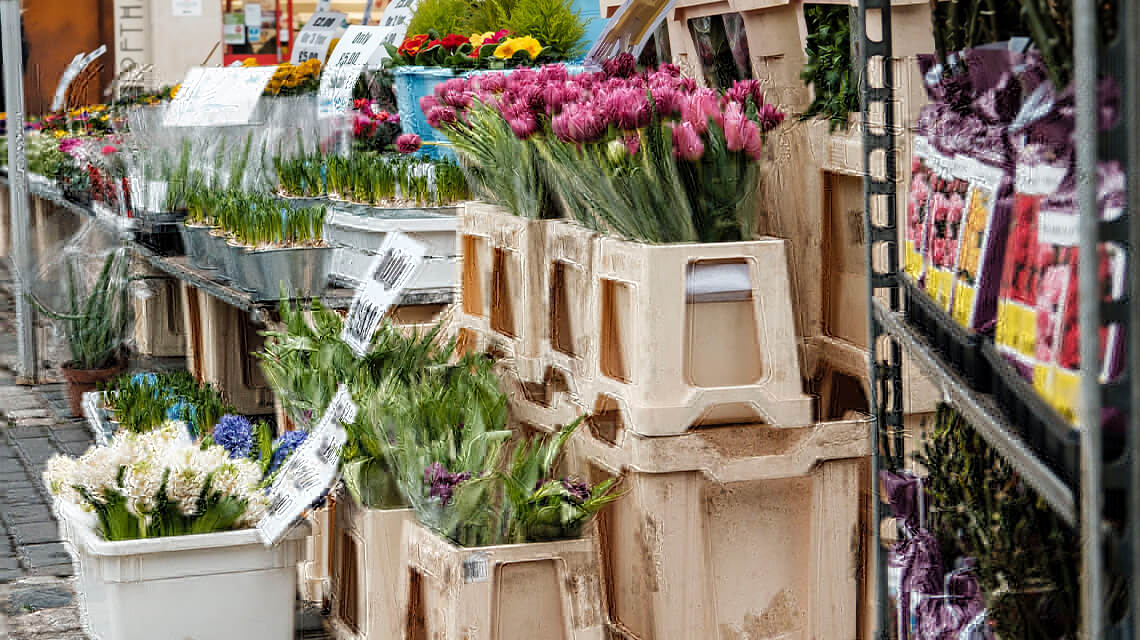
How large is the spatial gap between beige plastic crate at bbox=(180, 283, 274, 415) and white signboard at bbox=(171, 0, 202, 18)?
28.6ft

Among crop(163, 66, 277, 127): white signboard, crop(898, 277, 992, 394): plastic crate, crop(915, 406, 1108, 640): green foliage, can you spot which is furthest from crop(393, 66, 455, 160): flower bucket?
crop(915, 406, 1108, 640): green foliage

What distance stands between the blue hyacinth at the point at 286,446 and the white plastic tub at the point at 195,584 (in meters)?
0.26

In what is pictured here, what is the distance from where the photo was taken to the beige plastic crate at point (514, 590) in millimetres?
2361

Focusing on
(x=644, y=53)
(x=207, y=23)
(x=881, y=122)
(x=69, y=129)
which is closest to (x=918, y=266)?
(x=881, y=122)

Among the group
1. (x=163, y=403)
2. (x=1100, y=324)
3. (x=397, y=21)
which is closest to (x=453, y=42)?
(x=397, y=21)

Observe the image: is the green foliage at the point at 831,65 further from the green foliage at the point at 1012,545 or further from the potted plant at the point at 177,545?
the potted plant at the point at 177,545

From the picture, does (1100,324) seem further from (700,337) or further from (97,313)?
(97,313)

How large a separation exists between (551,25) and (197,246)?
1.26 m

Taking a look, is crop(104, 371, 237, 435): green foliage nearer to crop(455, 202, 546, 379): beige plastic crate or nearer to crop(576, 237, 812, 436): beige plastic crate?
crop(455, 202, 546, 379): beige plastic crate

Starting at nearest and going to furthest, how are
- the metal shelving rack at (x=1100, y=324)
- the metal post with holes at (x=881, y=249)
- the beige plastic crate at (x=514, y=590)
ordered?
1. the metal shelving rack at (x=1100, y=324)
2. the metal post with holes at (x=881, y=249)
3. the beige plastic crate at (x=514, y=590)

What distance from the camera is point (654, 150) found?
7.95 feet

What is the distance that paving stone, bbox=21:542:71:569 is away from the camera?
156 inches

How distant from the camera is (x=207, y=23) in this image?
13078 mm

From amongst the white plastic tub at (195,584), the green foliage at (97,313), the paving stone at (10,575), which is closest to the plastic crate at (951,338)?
the white plastic tub at (195,584)
